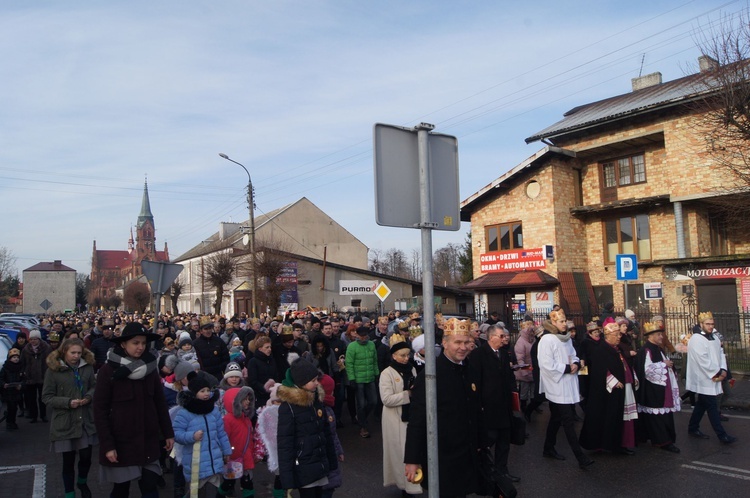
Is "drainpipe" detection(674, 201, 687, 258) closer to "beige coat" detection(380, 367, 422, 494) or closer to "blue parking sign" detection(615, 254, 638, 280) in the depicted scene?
"blue parking sign" detection(615, 254, 638, 280)

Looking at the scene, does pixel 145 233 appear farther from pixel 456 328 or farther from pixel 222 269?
pixel 456 328

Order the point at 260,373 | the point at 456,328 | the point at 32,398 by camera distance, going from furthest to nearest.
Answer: the point at 32,398 → the point at 260,373 → the point at 456,328

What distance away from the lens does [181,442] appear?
213 inches

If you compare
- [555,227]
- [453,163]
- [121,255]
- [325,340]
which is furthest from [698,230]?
→ [121,255]

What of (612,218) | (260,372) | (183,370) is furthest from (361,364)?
(612,218)

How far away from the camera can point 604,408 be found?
823 centimetres

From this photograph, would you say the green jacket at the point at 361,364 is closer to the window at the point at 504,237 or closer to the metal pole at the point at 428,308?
the metal pole at the point at 428,308

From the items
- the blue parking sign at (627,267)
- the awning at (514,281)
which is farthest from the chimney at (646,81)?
the blue parking sign at (627,267)

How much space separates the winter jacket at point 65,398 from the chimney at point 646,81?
105 feet

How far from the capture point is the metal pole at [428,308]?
12.0 ft

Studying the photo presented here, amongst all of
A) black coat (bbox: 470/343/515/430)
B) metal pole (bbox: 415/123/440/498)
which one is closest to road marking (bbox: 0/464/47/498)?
black coat (bbox: 470/343/515/430)

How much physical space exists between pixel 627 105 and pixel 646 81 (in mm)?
7041

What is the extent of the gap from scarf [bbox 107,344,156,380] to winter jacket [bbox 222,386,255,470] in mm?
1129

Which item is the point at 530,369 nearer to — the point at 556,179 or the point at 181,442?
the point at 181,442
